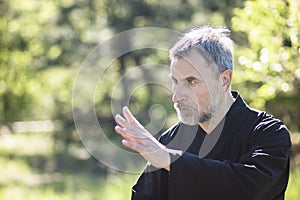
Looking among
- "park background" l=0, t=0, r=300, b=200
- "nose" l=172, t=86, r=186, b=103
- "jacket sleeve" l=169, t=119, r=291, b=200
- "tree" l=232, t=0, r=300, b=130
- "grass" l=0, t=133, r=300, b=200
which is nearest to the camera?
"jacket sleeve" l=169, t=119, r=291, b=200

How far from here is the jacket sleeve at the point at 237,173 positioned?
3.01 metres

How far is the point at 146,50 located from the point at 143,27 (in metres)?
0.75

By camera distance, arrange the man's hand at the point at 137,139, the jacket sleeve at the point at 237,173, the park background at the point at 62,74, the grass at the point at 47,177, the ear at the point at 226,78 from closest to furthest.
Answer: the man's hand at the point at 137,139, the jacket sleeve at the point at 237,173, the ear at the point at 226,78, the grass at the point at 47,177, the park background at the point at 62,74

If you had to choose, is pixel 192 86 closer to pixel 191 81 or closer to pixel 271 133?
pixel 191 81

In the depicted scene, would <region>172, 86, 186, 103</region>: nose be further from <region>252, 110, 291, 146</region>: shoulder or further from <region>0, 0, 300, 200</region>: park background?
<region>0, 0, 300, 200</region>: park background

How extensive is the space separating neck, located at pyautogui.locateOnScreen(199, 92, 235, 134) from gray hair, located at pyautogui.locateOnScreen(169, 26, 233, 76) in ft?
0.62

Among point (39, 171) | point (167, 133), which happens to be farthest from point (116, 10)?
point (167, 133)

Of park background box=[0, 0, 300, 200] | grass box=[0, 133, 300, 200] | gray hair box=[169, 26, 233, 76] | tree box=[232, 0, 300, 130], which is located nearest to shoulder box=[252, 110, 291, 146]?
gray hair box=[169, 26, 233, 76]

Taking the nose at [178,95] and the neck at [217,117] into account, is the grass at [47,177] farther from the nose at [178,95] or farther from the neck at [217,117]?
the nose at [178,95]

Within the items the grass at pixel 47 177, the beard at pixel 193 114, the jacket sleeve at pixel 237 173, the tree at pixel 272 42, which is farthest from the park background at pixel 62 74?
the jacket sleeve at pixel 237 173

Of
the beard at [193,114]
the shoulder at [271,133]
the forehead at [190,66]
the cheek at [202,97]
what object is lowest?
the shoulder at [271,133]

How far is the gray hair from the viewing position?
3.16 m

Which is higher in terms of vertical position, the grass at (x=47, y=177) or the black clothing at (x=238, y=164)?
the black clothing at (x=238, y=164)

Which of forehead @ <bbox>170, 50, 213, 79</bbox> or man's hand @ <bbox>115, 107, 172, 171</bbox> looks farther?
forehead @ <bbox>170, 50, 213, 79</bbox>
